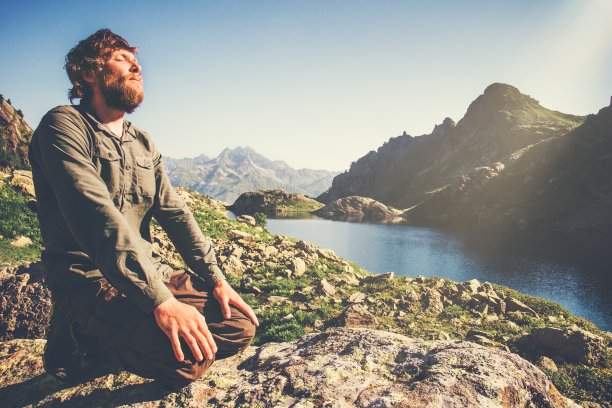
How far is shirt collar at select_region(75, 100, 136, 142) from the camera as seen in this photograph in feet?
12.1

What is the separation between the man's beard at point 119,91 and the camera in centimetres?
390

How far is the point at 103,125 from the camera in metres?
3.77

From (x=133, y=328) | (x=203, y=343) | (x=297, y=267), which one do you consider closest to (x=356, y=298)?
(x=297, y=267)

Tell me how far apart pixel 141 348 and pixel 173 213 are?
177 cm

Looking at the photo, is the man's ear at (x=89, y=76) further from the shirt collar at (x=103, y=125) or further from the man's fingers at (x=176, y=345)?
the man's fingers at (x=176, y=345)

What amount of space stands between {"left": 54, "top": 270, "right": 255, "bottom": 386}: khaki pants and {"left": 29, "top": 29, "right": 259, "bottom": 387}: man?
0.03 feet

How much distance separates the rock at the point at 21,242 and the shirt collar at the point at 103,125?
20.6 meters

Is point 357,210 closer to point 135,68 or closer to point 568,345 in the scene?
point 568,345

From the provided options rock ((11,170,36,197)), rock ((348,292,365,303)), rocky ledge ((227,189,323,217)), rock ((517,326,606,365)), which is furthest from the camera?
rocky ledge ((227,189,323,217))

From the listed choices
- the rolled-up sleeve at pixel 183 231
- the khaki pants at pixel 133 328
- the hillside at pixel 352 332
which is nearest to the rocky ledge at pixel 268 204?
the hillside at pixel 352 332

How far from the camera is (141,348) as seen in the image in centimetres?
311

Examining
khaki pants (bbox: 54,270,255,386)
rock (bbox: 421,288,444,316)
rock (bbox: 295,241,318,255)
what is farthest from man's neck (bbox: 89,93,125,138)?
rock (bbox: 295,241,318,255)

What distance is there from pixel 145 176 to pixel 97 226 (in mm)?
1337

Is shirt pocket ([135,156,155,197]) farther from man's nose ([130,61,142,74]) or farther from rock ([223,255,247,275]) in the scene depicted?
rock ([223,255,247,275])
